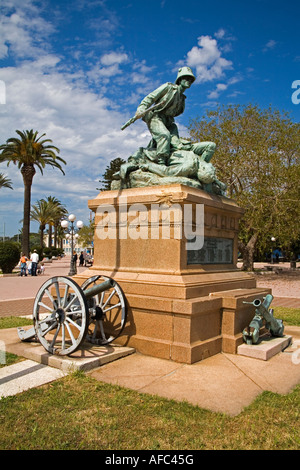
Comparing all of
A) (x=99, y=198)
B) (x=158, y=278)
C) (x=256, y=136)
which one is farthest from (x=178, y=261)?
(x=256, y=136)

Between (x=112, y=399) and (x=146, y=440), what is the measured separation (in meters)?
0.84

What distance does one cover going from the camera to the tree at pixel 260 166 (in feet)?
66.6

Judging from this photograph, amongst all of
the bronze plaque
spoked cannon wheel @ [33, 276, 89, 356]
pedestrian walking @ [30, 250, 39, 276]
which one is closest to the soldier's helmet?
the bronze plaque

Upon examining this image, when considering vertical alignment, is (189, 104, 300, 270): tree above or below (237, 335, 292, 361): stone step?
above

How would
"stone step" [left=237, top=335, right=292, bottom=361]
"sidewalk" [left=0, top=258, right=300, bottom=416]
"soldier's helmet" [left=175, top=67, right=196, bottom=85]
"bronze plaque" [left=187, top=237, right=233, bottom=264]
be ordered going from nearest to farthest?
1. "sidewalk" [left=0, top=258, right=300, bottom=416]
2. "stone step" [left=237, top=335, right=292, bottom=361]
3. "bronze plaque" [left=187, top=237, right=233, bottom=264]
4. "soldier's helmet" [left=175, top=67, right=196, bottom=85]

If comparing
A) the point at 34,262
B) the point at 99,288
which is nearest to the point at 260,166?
the point at 34,262

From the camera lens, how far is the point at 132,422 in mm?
3297

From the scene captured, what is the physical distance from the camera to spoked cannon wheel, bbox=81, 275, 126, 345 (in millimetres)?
5340

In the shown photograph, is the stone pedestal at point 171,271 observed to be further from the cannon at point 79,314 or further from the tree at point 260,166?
the tree at point 260,166

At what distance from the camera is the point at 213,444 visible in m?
2.95

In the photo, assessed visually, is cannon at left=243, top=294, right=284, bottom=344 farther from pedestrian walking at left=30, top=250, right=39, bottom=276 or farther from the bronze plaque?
pedestrian walking at left=30, top=250, right=39, bottom=276

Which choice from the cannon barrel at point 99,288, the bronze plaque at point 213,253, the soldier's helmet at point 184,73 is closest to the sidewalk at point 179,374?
the cannon barrel at point 99,288

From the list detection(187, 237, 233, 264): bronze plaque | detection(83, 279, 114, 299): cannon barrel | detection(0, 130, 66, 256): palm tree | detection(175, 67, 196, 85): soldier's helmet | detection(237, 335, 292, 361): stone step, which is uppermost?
detection(0, 130, 66, 256): palm tree

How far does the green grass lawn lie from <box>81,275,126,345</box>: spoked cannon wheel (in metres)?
1.43
